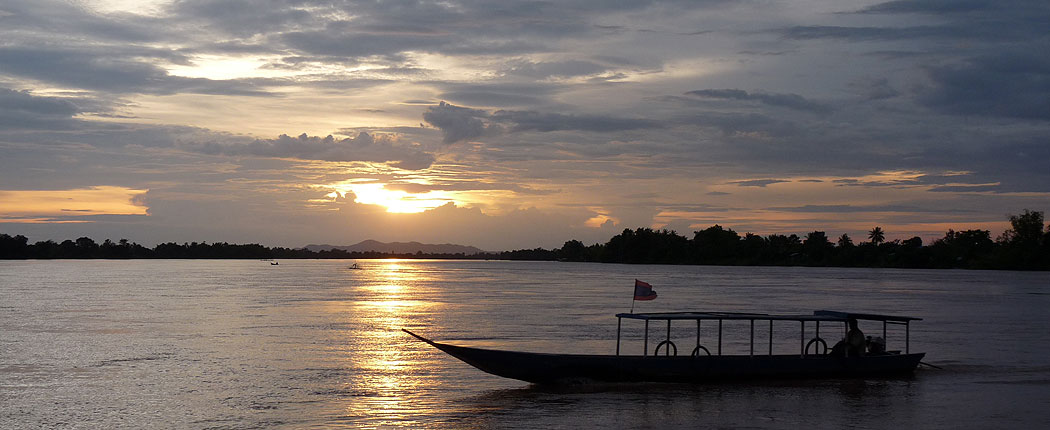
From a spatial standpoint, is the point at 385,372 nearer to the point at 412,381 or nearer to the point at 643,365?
the point at 412,381

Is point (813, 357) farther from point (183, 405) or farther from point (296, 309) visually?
point (296, 309)

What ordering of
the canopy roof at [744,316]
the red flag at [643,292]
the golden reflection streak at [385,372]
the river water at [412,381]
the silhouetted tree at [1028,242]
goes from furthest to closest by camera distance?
the silhouetted tree at [1028,242] → the red flag at [643,292] → the canopy roof at [744,316] → the golden reflection streak at [385,372] → the river water at [412,381]

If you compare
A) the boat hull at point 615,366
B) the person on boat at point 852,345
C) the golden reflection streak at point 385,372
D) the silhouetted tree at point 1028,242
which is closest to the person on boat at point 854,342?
the person on boat at point 852,345

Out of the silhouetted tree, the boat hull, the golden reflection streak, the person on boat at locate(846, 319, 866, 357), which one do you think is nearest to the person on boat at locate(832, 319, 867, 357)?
the person on boat at locate(846, 319, 866, 357)

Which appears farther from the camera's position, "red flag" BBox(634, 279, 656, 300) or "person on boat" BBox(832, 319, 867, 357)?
"person on boat" BBox(832, 319, 867, 357)

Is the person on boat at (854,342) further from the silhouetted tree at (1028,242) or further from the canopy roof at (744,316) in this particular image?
the silhouetted tree at (1028,242)

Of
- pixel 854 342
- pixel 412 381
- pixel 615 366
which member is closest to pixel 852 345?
pixel 854 342

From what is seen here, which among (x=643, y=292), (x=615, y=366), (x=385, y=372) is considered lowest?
(x=385, y=372)

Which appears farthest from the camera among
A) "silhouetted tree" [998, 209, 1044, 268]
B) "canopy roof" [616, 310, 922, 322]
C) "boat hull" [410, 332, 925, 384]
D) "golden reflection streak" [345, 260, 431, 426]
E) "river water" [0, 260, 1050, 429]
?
"silhouetted tree" [998, 209, 1044, 268]

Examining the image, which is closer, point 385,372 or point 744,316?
point 744,316

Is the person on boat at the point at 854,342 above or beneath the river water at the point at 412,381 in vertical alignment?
above

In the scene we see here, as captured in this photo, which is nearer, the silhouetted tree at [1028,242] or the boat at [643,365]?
the boat at [643,365]

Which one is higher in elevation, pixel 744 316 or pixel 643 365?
pixel 744 316

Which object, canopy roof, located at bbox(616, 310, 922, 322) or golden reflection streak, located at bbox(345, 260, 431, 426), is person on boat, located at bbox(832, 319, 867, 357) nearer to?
canopy roof, located at bbox(616, 310, 922, 322)
